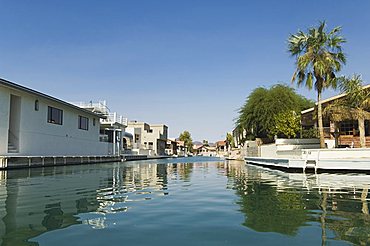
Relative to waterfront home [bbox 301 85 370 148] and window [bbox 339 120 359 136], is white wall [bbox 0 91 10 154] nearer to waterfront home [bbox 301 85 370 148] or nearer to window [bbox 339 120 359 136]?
waterfront home [bbox 301 85 370 148]

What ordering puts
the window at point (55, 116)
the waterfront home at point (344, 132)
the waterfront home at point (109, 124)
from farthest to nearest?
the waterfront home at point (109, 124), the window at point (55, 116), the waterfront home at point (344, 132)

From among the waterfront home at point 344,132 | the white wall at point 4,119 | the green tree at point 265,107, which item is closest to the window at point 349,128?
the waterfront home at point 344,132

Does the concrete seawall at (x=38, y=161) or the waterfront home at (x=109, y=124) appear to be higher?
the waterfront home at (x=109, y=124)

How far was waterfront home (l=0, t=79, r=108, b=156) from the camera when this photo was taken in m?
26.5

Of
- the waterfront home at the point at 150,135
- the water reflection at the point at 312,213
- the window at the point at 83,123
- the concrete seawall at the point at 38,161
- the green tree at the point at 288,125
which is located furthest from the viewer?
the waterfront home at the point at 150,135

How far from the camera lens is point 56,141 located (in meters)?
34.4

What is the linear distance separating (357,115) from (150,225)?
2502 cm

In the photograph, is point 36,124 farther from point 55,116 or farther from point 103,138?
point 103,138

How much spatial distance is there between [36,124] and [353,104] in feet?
92.0

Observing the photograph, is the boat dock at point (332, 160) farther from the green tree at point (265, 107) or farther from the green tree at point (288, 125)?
the green tree at point (265, 107)

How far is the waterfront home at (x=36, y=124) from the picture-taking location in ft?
87.0

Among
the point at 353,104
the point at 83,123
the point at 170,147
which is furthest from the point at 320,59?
the point at 170,147

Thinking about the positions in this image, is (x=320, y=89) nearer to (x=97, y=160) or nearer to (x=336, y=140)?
(x=336, y=140)

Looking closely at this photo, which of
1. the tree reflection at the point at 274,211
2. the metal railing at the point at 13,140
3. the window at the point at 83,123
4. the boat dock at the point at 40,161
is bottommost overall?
the tree reflection at the point at 274,211
